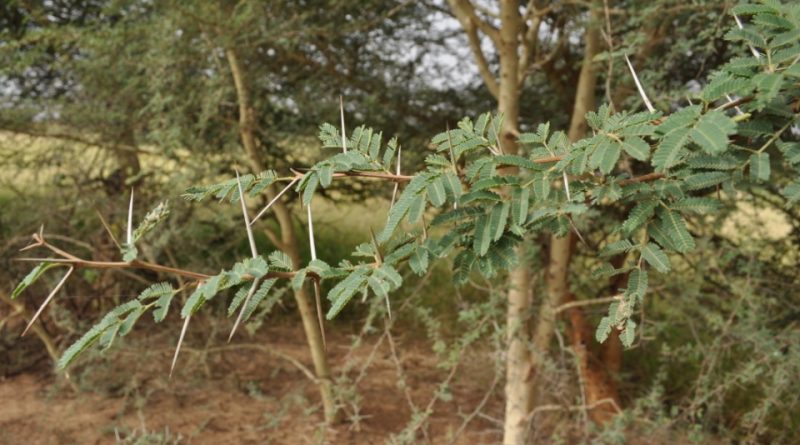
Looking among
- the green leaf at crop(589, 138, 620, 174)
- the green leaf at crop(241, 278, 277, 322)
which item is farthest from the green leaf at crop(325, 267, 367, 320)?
the green leaf at crop(589, 138, 620, 174)

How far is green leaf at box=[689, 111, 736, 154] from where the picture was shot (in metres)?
1.09

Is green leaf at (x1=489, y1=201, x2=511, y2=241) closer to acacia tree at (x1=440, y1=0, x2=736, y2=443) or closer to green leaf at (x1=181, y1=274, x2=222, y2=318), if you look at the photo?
green leaf at (x1=181, y1=274, x2=222, y2=318)

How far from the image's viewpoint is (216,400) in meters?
5.08

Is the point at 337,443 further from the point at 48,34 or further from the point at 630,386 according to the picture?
the point at 48,34

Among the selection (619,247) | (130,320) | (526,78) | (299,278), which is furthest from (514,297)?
(130,320)

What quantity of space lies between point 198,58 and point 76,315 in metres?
1.99

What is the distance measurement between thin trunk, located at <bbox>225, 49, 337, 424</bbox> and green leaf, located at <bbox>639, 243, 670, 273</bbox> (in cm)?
287

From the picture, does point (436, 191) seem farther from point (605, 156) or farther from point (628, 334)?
point (628, 334)

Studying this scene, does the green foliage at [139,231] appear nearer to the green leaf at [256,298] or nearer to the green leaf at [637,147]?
the green leaf at [256,298]

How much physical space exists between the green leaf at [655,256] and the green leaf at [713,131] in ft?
0.86

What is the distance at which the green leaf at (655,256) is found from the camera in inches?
51.9

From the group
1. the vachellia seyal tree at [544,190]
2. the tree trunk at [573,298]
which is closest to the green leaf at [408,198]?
the vachellia seyal tree at [544,190]

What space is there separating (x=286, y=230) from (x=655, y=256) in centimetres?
326

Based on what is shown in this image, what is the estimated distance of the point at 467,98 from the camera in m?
5.23
